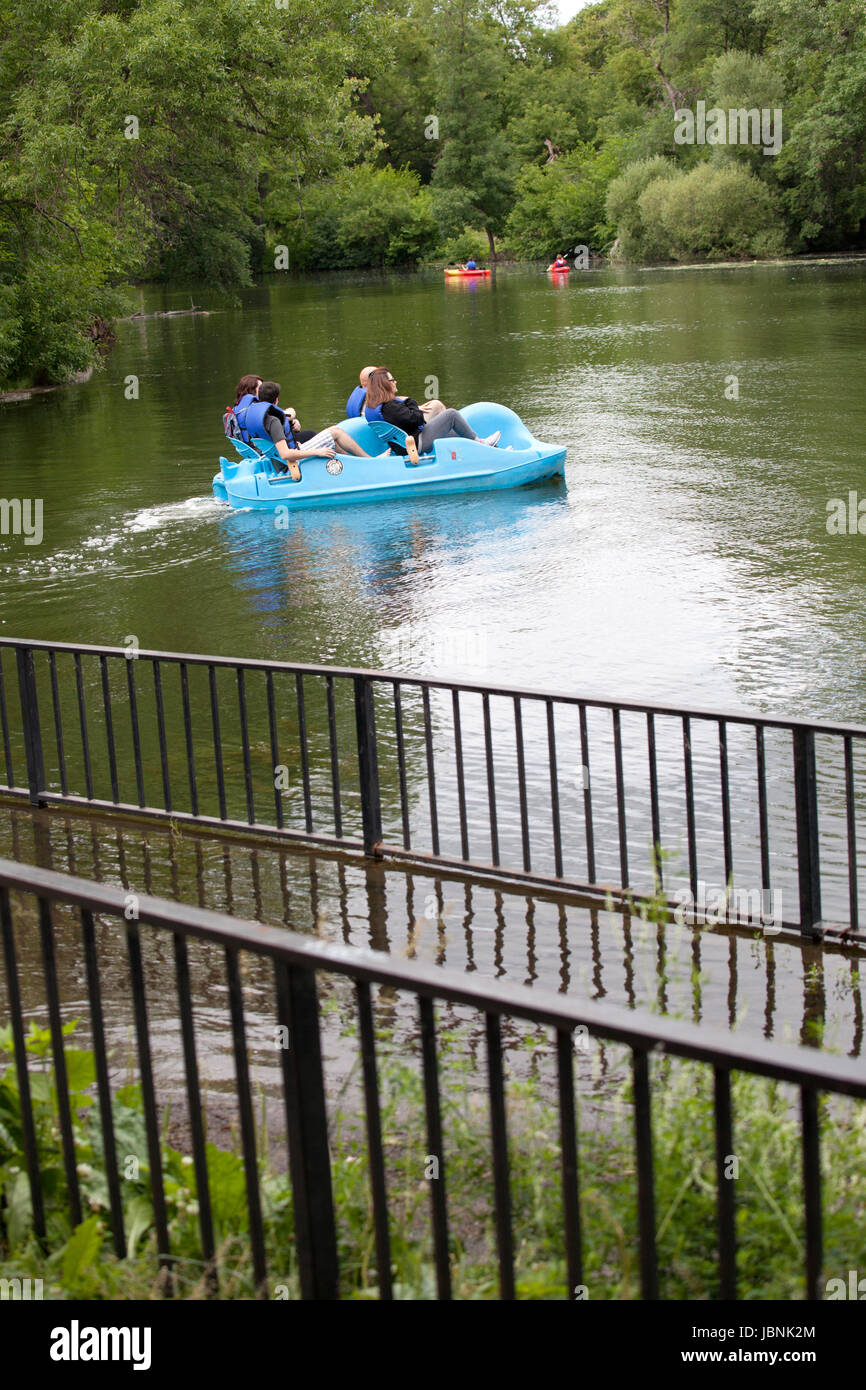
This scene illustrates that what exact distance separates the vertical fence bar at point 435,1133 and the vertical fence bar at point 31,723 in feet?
15.5

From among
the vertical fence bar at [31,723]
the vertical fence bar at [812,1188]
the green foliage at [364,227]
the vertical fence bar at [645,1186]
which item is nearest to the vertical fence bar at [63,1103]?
the vertical fence bar at [645,1186]

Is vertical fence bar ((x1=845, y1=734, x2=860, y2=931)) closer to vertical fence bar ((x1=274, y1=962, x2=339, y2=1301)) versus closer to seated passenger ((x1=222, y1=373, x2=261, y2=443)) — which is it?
vertical fence bar ((x1=274, y1=962, x2=339, y2=1301))

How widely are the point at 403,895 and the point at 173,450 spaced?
15719 millimetres

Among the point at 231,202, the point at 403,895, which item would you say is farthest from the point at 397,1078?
the point at 231,202

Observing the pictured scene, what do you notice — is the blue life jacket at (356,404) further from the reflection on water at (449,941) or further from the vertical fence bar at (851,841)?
the vertical fence bar at (851,841)

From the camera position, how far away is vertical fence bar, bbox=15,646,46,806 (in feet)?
22.2

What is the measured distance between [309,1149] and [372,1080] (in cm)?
15

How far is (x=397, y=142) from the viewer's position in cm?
9362

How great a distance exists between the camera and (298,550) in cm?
1380

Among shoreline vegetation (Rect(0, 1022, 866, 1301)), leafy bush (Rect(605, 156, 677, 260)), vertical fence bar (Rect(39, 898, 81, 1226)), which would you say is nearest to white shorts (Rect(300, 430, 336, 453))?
shoreline vegetation (Rect(0, 1022, 866, 1301))

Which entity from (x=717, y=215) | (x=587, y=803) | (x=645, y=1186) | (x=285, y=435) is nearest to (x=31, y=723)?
(x=587, y=803)

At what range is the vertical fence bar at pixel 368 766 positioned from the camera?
6.06 meters

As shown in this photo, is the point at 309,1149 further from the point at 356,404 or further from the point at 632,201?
the point at 632,201
